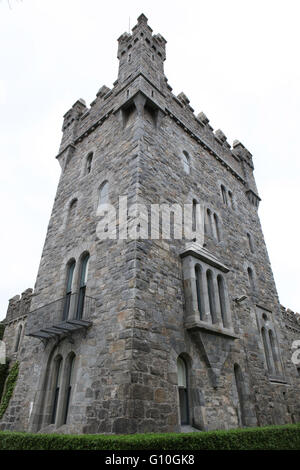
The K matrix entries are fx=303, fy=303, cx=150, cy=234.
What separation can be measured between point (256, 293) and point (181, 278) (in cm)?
592

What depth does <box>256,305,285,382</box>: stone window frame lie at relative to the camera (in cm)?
1231

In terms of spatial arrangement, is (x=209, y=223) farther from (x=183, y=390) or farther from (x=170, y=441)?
(x=170, y=441)

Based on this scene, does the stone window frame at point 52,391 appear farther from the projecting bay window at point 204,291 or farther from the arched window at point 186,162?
the arched window at point 186,162

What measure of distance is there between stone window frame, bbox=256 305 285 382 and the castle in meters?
0.06

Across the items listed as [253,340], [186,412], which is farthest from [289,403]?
[186,412]

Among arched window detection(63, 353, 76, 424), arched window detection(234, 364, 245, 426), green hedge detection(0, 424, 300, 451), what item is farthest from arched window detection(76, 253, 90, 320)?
arched window detection(234, 364, 245, 426)

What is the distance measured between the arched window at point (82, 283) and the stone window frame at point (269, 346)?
7.53 metres

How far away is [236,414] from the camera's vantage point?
29.3ft

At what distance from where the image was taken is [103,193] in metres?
11.2

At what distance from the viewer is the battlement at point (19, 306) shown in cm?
2116

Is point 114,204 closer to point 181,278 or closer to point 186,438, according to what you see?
point 181,278

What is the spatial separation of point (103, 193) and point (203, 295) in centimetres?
511

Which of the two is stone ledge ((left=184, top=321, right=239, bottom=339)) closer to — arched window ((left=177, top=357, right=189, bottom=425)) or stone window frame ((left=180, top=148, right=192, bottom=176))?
arched window ((left=177, top=357, right=189, bottom=425))

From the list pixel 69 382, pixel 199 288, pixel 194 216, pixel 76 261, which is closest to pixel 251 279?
pixel 194 216
